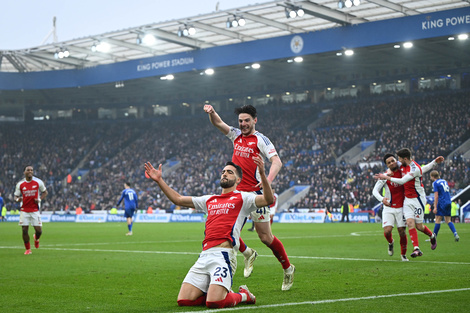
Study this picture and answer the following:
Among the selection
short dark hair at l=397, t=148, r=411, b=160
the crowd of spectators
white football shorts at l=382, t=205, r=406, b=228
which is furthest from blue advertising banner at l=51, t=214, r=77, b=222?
short dark hair at l=397, t=148, r=411, b=160

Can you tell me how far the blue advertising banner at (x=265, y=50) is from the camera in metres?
36.2

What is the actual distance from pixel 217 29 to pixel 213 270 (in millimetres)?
35131

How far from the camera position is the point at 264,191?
299 inches

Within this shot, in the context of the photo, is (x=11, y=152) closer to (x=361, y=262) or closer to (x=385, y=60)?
(x=385, y=60)

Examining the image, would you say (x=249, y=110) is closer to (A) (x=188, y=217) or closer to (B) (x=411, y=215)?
(B) (x=411, y=215)

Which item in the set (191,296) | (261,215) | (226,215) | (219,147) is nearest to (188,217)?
(219,147)

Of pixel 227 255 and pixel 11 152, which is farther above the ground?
pixel 11 152

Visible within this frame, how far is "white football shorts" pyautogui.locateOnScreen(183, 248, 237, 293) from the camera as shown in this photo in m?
7.69

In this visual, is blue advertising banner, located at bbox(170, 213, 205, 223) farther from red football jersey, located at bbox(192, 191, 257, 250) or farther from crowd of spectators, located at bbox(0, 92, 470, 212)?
red football jersey, located at bbox(192, 191, 257, 250)

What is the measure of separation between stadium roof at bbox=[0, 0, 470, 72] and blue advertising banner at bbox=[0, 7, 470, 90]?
63 cm

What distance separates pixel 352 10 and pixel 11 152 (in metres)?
41.3

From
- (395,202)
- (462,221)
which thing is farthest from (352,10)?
(395,202)

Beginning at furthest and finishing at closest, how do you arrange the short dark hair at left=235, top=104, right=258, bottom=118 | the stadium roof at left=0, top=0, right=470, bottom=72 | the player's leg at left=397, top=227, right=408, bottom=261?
the stadium roof at left=0, top=0, right=470, bottom=72 → the player's leg at left=397, top=227, right=408, bottom=261 → the short dark hair at left=235, top=104, right=258, bottom=118

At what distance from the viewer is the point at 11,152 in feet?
214
